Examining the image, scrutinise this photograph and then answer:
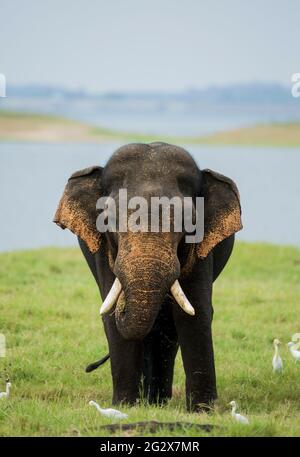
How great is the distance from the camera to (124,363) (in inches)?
416

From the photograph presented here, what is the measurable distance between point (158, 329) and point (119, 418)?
190 cm

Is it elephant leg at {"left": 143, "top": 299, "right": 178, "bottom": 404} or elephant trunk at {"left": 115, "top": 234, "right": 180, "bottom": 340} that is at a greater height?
elephant trunk at {"left": 115, "top": 234, "right": 180, "bottom": 340}

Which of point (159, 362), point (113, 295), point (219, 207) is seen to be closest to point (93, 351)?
point (159, 362)

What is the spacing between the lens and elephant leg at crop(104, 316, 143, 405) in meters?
10.5

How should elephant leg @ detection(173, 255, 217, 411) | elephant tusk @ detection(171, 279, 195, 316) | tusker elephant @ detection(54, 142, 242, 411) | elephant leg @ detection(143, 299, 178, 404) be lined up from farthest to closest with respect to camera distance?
1. elephant leg @ detection(143, 299, 178, 404)
2. elephant leg @ detection(173, 255, 217, 411)
3. tusker elephant @ detection(54, 142, 242, 411)
4. elephant tusk @ detection(171, 279, 195, 316)

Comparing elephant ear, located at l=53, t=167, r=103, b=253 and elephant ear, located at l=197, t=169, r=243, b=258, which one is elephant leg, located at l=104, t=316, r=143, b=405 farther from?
elephant ear, located at l=197, t=169, r=243, b=258

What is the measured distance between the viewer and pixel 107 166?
10.3m

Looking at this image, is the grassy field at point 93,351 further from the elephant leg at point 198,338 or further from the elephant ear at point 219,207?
the elephant ear at point 219,207

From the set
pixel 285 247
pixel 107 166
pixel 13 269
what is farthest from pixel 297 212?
pixel 107 166

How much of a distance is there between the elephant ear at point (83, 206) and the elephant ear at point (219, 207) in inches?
34.2

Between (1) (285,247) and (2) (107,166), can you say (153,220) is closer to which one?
(2) (107,166)

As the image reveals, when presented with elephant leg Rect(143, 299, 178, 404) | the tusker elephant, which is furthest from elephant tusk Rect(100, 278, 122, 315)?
→ elephant leg Rect(143, 299, 178, 404)
